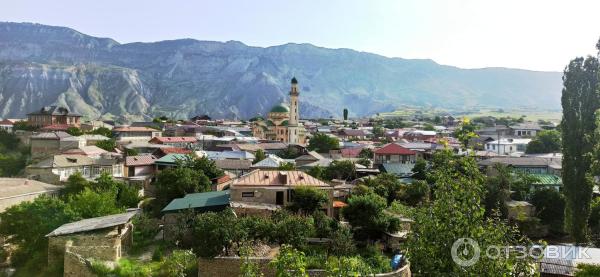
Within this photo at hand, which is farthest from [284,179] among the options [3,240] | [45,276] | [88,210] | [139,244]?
[3,240]

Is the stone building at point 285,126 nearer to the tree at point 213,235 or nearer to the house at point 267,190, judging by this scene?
the house at point 267,190

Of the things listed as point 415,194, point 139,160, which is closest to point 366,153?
point 415,194

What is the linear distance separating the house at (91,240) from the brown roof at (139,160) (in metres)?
19.8

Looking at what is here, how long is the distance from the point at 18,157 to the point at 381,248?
1535 inches

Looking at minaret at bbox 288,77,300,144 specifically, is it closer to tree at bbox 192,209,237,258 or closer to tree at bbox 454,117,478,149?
tree at bbox 192,209,237,258

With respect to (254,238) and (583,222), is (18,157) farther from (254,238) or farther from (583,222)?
(583,222)

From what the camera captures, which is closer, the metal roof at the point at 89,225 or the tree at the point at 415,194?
the metal roof at the point at 89,225

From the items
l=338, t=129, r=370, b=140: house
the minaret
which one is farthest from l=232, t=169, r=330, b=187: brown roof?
l=338, t=129, r=370, b=140: house

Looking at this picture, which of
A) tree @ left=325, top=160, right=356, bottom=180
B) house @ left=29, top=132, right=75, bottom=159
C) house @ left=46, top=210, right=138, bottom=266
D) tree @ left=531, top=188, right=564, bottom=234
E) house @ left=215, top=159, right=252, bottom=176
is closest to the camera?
house @ left=46, top=210, right=138, bottom=266

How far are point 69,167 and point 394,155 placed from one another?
30099mm

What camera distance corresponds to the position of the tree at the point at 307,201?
23.6m

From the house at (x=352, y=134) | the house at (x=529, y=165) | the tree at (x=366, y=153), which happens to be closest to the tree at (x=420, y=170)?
the house at (x=529, y=165)

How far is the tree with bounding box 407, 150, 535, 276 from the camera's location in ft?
25.3

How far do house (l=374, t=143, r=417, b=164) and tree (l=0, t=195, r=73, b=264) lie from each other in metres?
33.3
